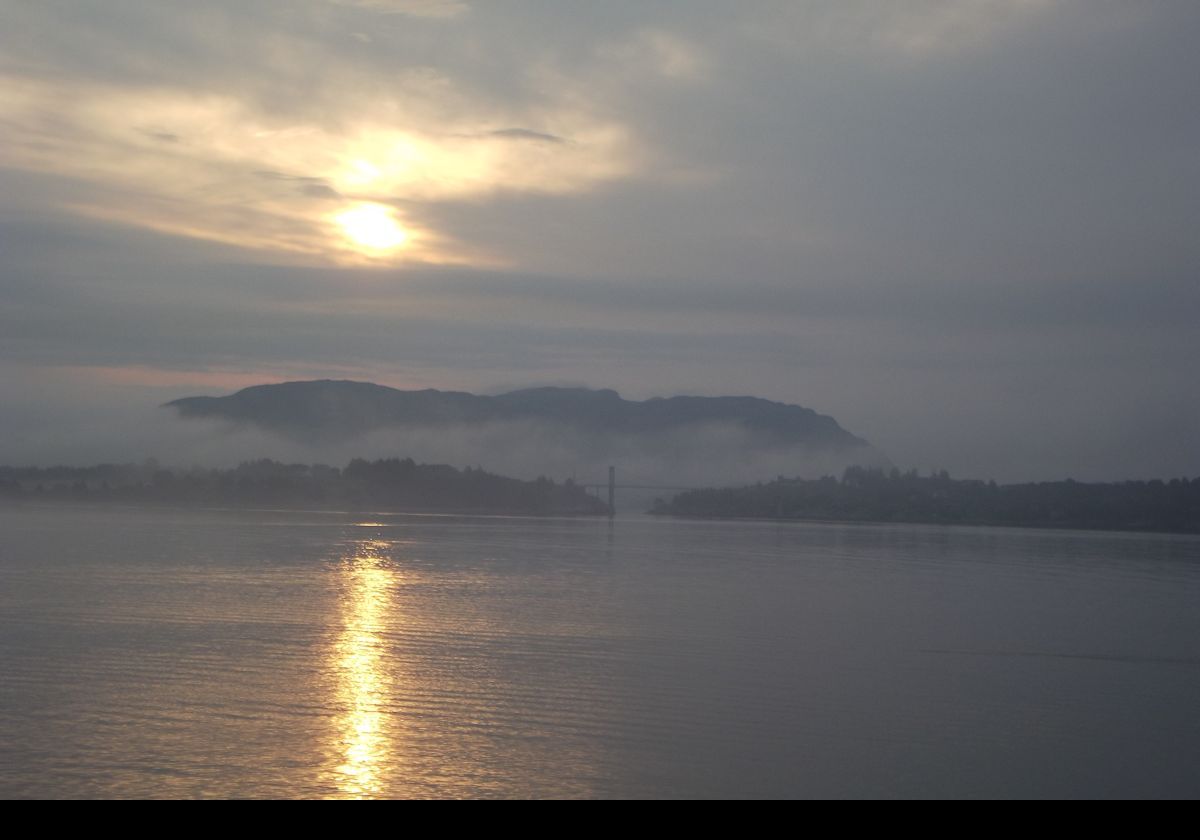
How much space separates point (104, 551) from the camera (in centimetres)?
3303

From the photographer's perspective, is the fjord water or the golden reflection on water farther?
the fjord water

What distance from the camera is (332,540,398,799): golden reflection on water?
7.76 metres

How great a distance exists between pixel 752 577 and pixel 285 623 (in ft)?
46.9

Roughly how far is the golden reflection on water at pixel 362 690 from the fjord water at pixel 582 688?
5 cm

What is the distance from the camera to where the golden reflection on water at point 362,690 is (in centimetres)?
776

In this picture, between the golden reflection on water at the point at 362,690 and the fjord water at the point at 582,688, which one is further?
the fjord water at the point at 582,688

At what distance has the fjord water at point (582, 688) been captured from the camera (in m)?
7.93

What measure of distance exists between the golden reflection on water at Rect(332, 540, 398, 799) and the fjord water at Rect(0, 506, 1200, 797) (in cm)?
5

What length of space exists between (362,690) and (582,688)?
2327 mm

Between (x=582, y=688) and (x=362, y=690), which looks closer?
(x=362, y=690)

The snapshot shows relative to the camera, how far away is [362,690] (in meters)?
10.9
